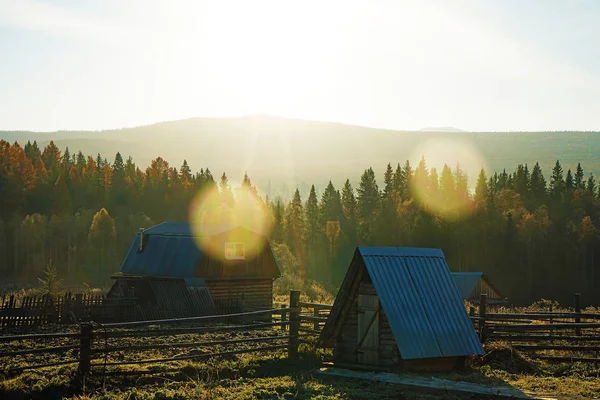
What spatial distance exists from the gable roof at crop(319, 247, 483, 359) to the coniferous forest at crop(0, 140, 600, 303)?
7197 centimetres

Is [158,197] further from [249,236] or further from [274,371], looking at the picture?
[274,371]

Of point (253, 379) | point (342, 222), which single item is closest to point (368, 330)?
point (253, 379)

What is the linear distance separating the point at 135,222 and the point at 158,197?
15.9m

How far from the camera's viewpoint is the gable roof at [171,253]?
43469 mm

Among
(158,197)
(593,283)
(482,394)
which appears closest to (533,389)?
(482,394)

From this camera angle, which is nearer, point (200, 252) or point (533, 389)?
point (533, 389)

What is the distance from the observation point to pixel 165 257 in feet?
147

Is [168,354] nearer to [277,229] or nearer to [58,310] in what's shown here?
[58,310]

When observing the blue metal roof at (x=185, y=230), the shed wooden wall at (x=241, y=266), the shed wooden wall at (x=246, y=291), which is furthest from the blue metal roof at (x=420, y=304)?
the blue metal roof at (x=185, y=230)

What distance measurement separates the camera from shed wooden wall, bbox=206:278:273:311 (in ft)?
145

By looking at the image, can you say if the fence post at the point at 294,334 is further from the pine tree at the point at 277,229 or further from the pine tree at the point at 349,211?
the pine tree at the point at 349,211

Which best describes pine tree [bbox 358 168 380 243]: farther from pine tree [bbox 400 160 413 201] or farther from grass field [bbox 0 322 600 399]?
grass field [bbox 0 322 600 399]

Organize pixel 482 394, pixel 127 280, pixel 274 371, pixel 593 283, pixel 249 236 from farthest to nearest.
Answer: pixel 593 283 → pixel 249 236 → pixel 127 280 → pixel 274 371 → pixel 482 394

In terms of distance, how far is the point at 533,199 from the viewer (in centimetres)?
12350
